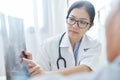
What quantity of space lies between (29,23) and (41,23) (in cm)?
12

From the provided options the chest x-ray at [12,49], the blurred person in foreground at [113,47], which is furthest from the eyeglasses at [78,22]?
the blurred person in foreground at [113,47]

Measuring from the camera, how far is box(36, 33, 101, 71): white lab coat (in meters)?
1.28

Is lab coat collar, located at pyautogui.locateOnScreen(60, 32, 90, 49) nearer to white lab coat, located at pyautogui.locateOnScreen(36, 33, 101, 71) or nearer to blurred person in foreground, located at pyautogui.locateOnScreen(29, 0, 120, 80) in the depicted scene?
white lab coat, located at pyautogui.locateOnScreen(36, 33, 101, 71)

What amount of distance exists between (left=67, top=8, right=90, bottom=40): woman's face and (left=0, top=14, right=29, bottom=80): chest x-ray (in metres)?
0.41

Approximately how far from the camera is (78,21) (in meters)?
1.25

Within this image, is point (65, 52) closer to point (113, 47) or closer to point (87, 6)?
point (87, 6)

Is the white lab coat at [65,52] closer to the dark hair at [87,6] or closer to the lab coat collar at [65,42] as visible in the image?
the lab coat collar at [65,42]

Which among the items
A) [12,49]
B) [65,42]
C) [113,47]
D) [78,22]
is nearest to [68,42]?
[65,42]

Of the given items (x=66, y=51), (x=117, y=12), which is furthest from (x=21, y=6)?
(x=117, y=12)

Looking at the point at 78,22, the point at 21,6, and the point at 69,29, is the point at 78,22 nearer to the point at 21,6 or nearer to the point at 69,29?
the point at 69,29

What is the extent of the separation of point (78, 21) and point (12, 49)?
52 cm

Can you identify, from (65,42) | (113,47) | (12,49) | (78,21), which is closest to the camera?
(113,47)

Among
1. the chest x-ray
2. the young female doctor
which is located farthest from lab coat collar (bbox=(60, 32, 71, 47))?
the chest x-ray

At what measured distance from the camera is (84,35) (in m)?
1.37
